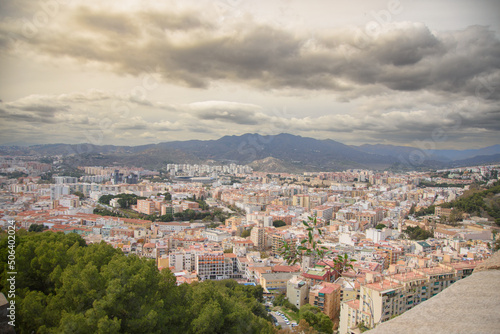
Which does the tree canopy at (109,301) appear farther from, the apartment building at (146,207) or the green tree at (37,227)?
the apartment building at (146,207)

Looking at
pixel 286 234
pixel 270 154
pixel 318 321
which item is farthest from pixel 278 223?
pixel 270 154

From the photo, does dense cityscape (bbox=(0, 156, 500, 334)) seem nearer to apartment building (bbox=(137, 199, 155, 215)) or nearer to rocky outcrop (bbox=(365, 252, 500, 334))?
apartment building (bbox=(137, 199, 155, 215))

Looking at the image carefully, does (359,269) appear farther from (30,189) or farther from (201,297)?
(30,189)

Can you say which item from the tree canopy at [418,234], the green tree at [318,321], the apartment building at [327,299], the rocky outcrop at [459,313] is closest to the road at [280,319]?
the green tree at [318,321]

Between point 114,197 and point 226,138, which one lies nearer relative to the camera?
point 114,197

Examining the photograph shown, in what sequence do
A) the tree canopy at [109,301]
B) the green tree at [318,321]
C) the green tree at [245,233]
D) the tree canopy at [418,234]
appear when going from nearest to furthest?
1. the tree canopy at [109,301]
2. the green tree at [318,321]
3. the tree canopy at [418,234]
4. the green tree at [245,233]

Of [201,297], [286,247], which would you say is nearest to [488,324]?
[286,247]

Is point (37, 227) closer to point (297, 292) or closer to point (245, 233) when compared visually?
point (245, 233)
